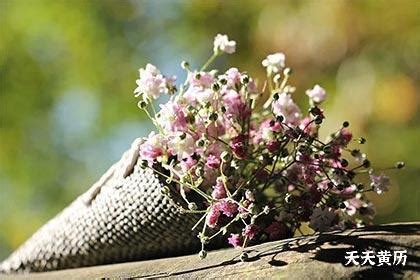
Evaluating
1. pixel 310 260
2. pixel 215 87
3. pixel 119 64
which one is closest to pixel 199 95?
pixel 215 87

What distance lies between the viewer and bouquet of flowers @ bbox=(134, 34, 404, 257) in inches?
35.5

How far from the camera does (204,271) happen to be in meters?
0.85

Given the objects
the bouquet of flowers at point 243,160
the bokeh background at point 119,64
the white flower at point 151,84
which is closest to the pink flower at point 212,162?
the bouquet of flowers at point 243,160

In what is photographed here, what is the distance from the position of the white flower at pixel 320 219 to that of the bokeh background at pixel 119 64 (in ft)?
6.11

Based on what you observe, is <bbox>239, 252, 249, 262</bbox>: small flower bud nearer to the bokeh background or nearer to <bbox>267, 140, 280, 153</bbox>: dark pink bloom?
<bbox>267, 140, 280, 153</bbox>: dark pink bloom

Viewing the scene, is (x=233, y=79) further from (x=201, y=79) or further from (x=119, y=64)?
(x=119, y=64)

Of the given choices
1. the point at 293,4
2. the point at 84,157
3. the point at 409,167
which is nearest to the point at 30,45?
the point at 84,157

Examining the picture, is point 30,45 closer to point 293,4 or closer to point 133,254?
point 293,4

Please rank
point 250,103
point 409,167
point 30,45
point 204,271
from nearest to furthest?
point 204,271
point 250,103
point 409,167
point 30,45

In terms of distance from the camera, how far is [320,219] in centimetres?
94

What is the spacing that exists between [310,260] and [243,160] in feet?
0.56

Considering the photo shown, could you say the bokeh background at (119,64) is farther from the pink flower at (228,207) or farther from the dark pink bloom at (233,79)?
the pink flower at (228,207)

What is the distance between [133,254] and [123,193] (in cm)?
8

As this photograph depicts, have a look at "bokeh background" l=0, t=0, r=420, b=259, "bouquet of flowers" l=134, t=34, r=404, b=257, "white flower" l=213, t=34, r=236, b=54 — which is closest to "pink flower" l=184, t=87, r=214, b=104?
"bouquet of flowers" l=134, t=34, r=404, b=257
